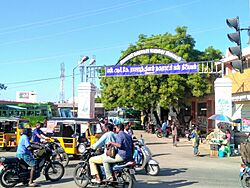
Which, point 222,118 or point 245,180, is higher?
point 222,118

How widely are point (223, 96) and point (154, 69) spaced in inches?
215

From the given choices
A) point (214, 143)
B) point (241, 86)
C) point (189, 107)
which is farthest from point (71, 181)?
point (189, 107)

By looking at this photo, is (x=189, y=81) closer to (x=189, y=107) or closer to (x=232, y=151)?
(x=189, y=107)

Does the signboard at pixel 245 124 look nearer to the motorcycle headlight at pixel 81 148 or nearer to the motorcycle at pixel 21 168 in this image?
the motorcycle headlight at pixel 81 148

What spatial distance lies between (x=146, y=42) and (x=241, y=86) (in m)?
13.8

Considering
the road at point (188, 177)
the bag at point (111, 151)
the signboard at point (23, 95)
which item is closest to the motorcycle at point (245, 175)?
the road at point (188, 177)

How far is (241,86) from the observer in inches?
973

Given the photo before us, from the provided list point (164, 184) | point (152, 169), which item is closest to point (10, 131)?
point (152, 169)

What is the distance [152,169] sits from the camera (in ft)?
38.9

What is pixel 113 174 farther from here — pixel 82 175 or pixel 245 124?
pixel 245 124

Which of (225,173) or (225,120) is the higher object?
(225,120)

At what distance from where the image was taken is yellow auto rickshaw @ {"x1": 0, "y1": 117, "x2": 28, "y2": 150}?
757 inches

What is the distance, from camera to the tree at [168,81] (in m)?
31.2

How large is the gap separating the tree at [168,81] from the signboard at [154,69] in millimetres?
6516
